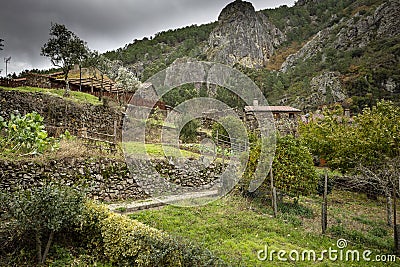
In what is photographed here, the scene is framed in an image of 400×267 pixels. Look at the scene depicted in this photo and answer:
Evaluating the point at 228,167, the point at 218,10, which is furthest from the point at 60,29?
the point at 218,10

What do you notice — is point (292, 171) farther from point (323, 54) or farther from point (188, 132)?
point (323, 54)

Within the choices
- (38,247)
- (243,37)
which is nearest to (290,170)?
(38,247)

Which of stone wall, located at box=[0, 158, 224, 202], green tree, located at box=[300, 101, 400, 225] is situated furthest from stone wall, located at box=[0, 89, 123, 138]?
green tree, located at box=[300, 101, 400, 225]

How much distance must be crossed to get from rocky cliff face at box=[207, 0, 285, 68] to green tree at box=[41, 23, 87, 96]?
180 feet

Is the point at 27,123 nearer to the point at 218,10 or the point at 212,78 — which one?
the point at 212,78

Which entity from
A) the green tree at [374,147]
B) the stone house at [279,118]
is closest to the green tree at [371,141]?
the green tree at [374,147]

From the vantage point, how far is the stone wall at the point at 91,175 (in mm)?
9680

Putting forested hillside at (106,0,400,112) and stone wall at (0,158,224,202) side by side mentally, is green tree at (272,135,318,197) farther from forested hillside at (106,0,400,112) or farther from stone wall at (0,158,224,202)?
forested hillside at (106,0,400,112)

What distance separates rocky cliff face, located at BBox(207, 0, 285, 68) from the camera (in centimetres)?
8071

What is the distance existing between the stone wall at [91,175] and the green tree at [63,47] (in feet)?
40.1

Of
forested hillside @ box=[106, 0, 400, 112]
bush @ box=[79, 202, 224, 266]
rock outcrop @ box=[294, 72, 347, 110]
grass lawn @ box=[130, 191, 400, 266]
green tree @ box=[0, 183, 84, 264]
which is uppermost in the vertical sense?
forested hillside @ box=[106, 0, 400, 112]

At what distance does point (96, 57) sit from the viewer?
2555cm

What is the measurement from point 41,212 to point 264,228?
5847mm

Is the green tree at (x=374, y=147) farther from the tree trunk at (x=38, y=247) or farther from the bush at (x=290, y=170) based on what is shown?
the tree trunk at (x=38, y=247)
